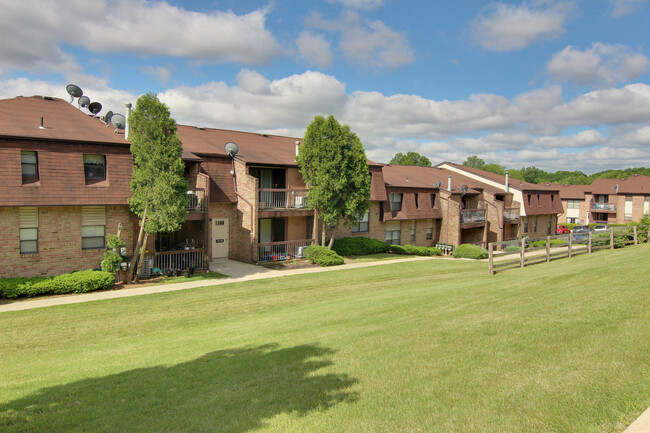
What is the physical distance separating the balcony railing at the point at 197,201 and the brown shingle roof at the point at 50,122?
401 cm

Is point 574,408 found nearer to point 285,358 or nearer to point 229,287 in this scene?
point 285,358

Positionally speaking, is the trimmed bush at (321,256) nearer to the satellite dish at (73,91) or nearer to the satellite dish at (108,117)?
the satellite dish at (108,117)

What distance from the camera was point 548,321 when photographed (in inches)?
309

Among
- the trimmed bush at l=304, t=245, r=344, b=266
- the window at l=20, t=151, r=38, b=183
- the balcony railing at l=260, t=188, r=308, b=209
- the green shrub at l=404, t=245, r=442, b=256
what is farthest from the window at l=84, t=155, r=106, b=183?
the green shrub at l=404, t=245, r=442, b=256

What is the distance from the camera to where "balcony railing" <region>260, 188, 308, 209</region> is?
24469 mm

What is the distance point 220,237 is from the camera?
920 inches

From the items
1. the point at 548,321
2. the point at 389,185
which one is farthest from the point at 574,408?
the point at 389,185

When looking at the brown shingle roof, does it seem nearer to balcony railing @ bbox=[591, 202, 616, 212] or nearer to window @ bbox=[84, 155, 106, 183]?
window @ bbox=[84, 155, 106, 183]

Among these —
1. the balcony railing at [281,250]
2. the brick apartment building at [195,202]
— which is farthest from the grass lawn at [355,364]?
the balcony railing at [281,250]

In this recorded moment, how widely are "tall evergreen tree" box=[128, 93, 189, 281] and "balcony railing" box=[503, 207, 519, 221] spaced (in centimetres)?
3218

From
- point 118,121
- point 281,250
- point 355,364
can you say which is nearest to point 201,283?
point 281,250

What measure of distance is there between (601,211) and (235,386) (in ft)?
226

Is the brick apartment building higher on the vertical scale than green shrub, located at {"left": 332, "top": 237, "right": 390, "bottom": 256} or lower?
higher

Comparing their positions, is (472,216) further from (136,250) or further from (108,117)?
(108,117)
